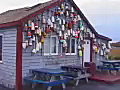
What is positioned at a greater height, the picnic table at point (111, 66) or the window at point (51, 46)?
the window at point (51, 46)

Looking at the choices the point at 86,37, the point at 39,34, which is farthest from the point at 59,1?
the point at 86,37

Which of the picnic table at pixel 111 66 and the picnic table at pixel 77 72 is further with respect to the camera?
the picnic table at pixel 111 66

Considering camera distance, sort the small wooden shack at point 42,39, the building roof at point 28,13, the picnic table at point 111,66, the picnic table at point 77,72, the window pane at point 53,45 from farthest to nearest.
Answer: the picnic table at point 111,66, the window pane at point 53,45, the picnic table at point 77,72, the building roof at point 28,13, the small wooden shack at point 42,39

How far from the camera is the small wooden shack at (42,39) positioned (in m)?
8.25

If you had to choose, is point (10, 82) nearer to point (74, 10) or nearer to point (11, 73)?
point (11, 73)

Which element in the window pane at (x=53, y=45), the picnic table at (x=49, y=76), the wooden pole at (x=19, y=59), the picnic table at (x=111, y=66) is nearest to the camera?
the picnic table at (x=49, y=76)

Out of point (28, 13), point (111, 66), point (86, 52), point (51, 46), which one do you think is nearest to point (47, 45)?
point (51, 46)

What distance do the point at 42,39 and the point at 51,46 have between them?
92 cm

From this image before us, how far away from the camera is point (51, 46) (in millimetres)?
9766

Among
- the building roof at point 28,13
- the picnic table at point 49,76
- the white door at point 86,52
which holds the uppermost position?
the building roof at point 28,13

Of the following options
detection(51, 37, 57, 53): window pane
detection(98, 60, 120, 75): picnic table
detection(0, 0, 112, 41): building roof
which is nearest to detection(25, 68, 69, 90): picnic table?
detection(51, 37, 57, 53): window pane

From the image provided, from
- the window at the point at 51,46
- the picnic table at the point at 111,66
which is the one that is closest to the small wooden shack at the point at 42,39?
the window at the point at 51,46

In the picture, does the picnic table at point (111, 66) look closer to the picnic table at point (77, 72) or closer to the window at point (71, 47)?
the window at point (71, 47)

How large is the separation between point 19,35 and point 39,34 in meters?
1.09
